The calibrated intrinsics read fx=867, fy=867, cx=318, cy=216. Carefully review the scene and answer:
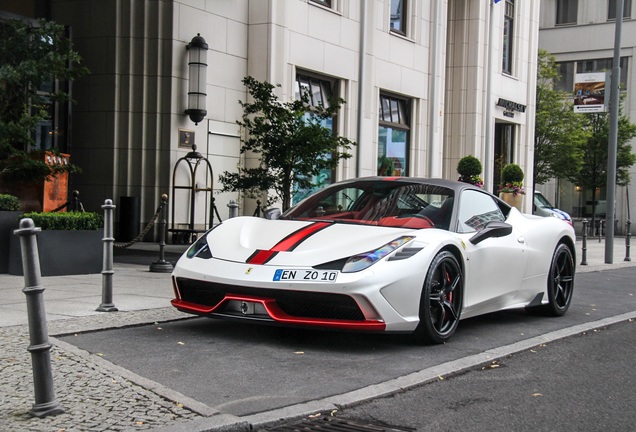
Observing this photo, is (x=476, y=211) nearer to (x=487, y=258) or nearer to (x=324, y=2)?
(x=487, y=258)

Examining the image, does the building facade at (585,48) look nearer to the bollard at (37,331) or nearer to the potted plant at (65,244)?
the potted plant at (65,244)

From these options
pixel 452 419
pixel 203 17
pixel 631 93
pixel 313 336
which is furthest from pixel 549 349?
pixel 631 93

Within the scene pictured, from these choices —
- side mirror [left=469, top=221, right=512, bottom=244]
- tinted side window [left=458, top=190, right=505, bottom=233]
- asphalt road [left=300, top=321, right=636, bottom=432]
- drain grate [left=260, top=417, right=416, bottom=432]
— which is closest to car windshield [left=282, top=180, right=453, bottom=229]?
tinted side window [left=458, top=190, right=505, bottom=233]

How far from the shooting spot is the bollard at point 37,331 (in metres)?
4.08

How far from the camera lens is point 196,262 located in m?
6.54

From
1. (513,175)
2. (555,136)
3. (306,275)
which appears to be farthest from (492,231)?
(555,136)

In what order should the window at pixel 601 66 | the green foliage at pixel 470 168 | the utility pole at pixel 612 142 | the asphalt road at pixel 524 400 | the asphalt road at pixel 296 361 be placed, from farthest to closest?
the window at pixel 601 66 → the green foliage at pixel 470 168 → the utility pole at pixel 612 142 → the asphalt road at pixel 296 361 → the asphalt road at pixel 524 400

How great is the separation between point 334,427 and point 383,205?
3.30 metres

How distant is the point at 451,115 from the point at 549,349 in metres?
24.3

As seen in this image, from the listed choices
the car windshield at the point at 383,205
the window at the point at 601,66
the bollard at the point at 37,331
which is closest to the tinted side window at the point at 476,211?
the car windshield at the point at 383,205

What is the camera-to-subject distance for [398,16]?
2500 centimetres

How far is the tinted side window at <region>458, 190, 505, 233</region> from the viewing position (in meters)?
7.30

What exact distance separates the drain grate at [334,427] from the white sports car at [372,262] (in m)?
1.64

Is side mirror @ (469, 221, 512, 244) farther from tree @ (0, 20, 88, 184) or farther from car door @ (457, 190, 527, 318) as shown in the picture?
tree @ (0, 20, 88, 184)
